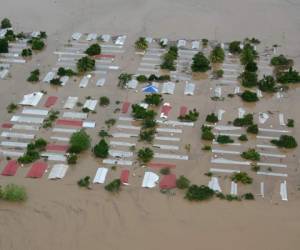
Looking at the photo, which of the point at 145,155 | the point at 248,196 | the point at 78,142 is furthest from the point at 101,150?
the point at 248,196

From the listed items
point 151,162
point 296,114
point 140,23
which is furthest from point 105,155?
point 140,23

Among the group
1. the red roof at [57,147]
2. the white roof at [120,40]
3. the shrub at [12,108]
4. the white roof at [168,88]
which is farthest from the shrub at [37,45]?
the red roof at [57,147]

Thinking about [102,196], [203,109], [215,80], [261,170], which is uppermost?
[215,80]

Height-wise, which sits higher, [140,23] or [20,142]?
[140,23]

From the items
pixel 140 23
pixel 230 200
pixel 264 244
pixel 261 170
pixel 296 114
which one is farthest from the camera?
pixel 140 23

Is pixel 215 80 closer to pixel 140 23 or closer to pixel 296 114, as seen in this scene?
pixel 296 114

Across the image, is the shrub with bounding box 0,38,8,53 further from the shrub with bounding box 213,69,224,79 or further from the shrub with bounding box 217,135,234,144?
the shrub with bounding box 217,135,234,144

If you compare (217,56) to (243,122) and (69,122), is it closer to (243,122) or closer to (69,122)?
(243,122)
